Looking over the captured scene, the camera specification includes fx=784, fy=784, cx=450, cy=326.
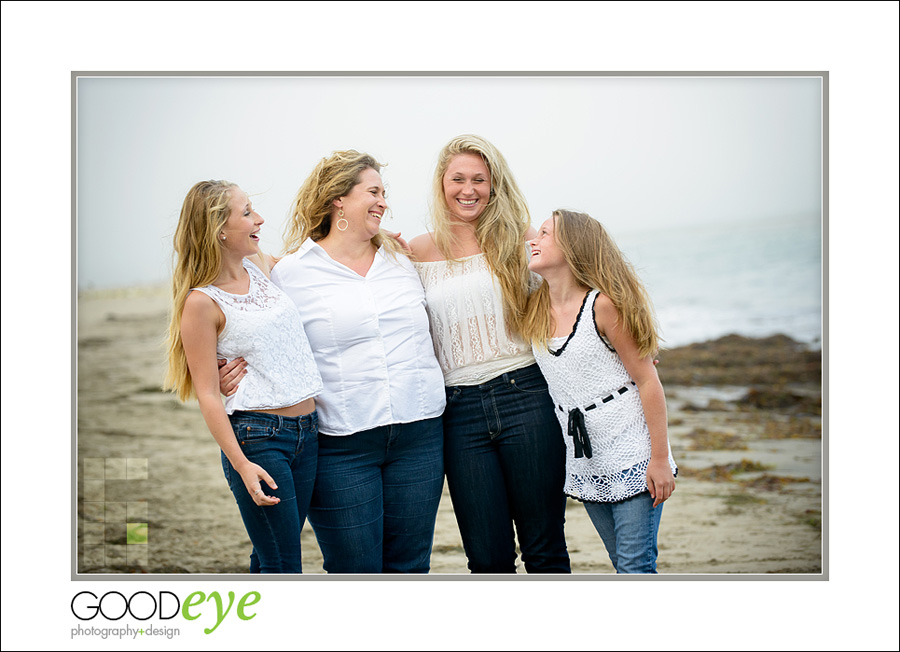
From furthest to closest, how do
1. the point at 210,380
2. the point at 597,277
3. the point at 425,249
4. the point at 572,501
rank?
the point at 572,501, the point at 425,249, the point at 597,277, the point at 210,380

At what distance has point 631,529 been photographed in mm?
2318

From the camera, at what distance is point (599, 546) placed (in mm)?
4652

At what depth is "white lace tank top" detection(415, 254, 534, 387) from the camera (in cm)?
244

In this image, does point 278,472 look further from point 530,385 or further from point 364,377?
point 530,385

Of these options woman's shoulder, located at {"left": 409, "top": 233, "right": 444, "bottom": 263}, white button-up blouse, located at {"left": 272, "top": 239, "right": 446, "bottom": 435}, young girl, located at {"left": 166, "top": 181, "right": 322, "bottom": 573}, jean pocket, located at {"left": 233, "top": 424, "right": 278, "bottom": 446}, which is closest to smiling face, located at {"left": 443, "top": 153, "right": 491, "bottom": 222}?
woman's shoulder, located at {"left": 409, "top": 233, "right": 444, "bottom": 263}

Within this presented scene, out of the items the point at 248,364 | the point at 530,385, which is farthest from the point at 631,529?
the point at 248,364

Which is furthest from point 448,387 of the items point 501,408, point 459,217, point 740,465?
point 740,465

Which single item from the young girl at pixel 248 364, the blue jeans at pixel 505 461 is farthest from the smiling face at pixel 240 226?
the blue jeans at pixel 505 461

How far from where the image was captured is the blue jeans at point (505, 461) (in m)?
2.40

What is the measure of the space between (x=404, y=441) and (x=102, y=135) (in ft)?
5.34

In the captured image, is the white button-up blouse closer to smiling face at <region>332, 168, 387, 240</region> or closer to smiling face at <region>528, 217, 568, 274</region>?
smiling face at <region>332, 168, 387, 240</region>

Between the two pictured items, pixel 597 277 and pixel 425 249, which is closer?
pixel 597 277

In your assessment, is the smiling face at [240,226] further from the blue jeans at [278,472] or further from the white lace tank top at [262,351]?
the blue jeans at [278,472]

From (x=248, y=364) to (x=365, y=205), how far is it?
605 millimetres
